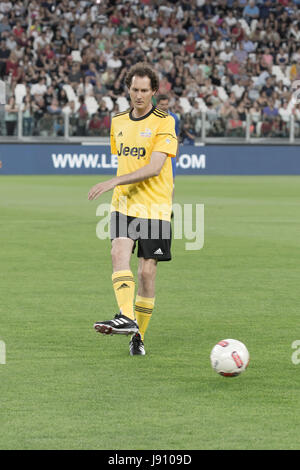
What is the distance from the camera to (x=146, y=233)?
765 centimetres

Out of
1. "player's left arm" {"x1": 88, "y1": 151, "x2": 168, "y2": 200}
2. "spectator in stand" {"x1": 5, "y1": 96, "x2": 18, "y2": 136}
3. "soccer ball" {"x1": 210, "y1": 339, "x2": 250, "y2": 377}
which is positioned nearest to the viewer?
"soccer ball" {"x1": 210, "y1": 339, "x2": 250, "y2": 377}

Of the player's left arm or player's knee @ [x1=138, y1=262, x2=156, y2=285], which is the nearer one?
the player's left arm

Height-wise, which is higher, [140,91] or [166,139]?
[140,91]

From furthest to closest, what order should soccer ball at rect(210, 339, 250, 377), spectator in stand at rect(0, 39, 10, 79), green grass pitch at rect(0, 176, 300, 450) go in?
spectator in stand at rect(0, 39, 10, 79), soccer ball at rect(210, 339, 250, 377), green grass pitch at rect(0, 176, 300, 450)

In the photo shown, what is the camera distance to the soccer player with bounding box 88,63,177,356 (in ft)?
24.8

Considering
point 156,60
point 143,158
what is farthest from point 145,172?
point 156,60

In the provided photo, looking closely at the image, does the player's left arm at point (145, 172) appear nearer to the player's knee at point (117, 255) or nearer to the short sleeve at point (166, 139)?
the short sleeve at point (166, 139)

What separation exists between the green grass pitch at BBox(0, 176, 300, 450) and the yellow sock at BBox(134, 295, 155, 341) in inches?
9.7

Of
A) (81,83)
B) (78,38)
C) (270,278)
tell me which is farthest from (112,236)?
(78,38)

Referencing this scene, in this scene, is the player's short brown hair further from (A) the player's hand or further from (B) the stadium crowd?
(B) the stadium crowd

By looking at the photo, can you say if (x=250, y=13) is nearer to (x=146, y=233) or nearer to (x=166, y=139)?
(x=166, y=139)

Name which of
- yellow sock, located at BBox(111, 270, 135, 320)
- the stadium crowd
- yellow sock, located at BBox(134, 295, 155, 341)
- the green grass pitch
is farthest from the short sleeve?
the stadium crowd

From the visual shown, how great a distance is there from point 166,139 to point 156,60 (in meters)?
27.7

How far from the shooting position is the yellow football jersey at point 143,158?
763cm
